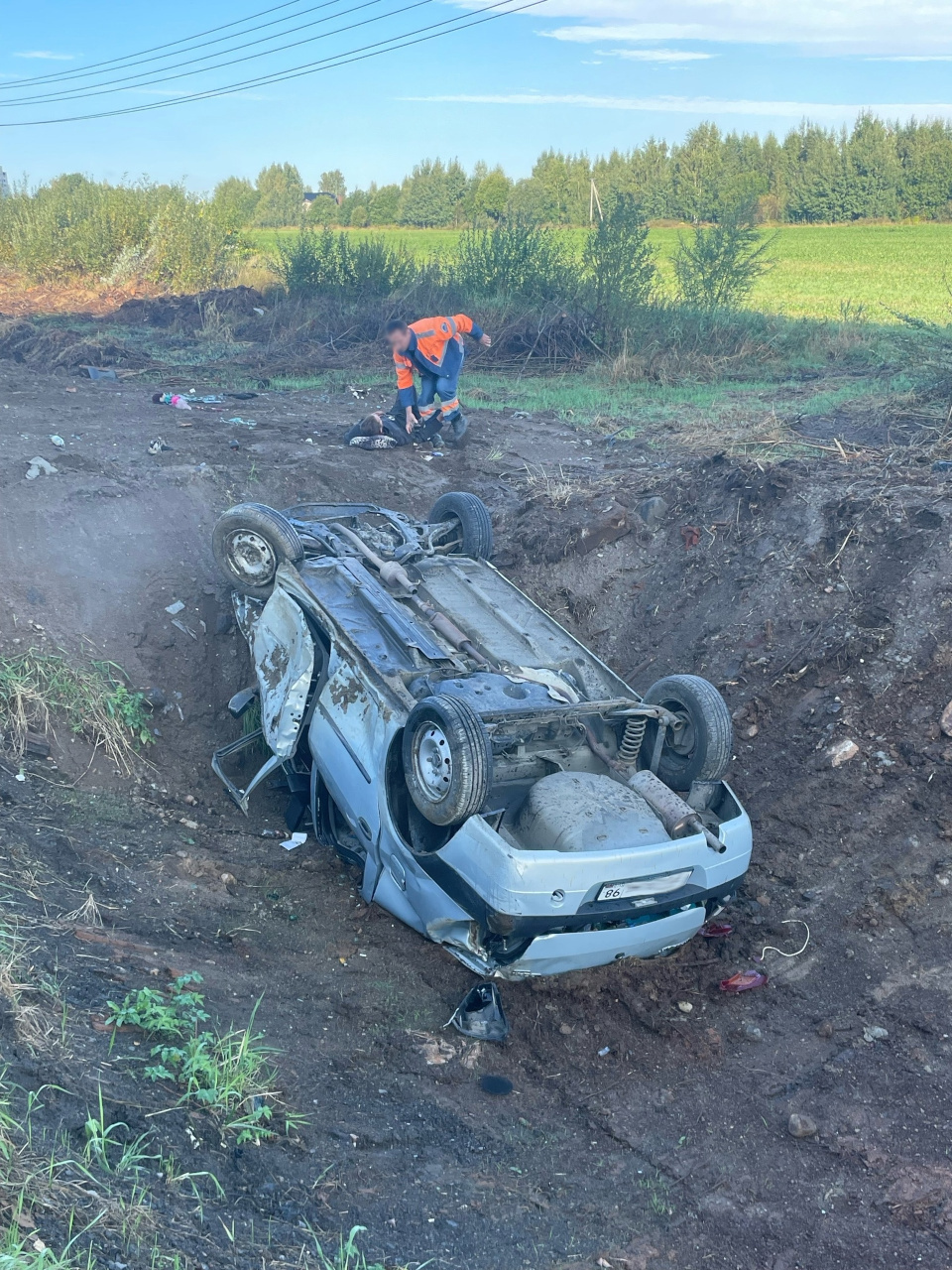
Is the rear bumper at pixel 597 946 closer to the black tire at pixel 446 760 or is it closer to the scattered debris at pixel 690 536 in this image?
the black tire at pixel 446 760

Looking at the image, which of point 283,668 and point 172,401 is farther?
point 172,401

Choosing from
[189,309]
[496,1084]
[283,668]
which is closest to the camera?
[496,1084]

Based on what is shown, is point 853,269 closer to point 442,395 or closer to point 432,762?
point 442,395

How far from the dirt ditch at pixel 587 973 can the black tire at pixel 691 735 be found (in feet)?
2.79

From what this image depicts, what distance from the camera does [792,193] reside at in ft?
183

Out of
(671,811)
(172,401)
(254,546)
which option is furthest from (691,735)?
(172,401)

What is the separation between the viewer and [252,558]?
6500 millimetres

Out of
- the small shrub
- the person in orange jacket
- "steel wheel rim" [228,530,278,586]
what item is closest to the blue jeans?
the person in orange jacket

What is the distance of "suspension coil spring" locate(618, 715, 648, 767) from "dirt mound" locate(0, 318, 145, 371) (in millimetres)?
11101

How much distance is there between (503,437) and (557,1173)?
8.98 m

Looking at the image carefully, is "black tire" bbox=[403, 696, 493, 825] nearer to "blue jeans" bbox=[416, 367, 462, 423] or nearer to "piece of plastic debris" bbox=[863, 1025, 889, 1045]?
"piece of plastic debris" bbox=[863, 1025, 889, 1045]

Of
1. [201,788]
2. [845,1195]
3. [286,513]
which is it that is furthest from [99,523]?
[845,1195]

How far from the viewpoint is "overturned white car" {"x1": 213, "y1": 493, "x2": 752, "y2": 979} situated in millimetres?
4246

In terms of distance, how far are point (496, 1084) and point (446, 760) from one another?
1337 mm
